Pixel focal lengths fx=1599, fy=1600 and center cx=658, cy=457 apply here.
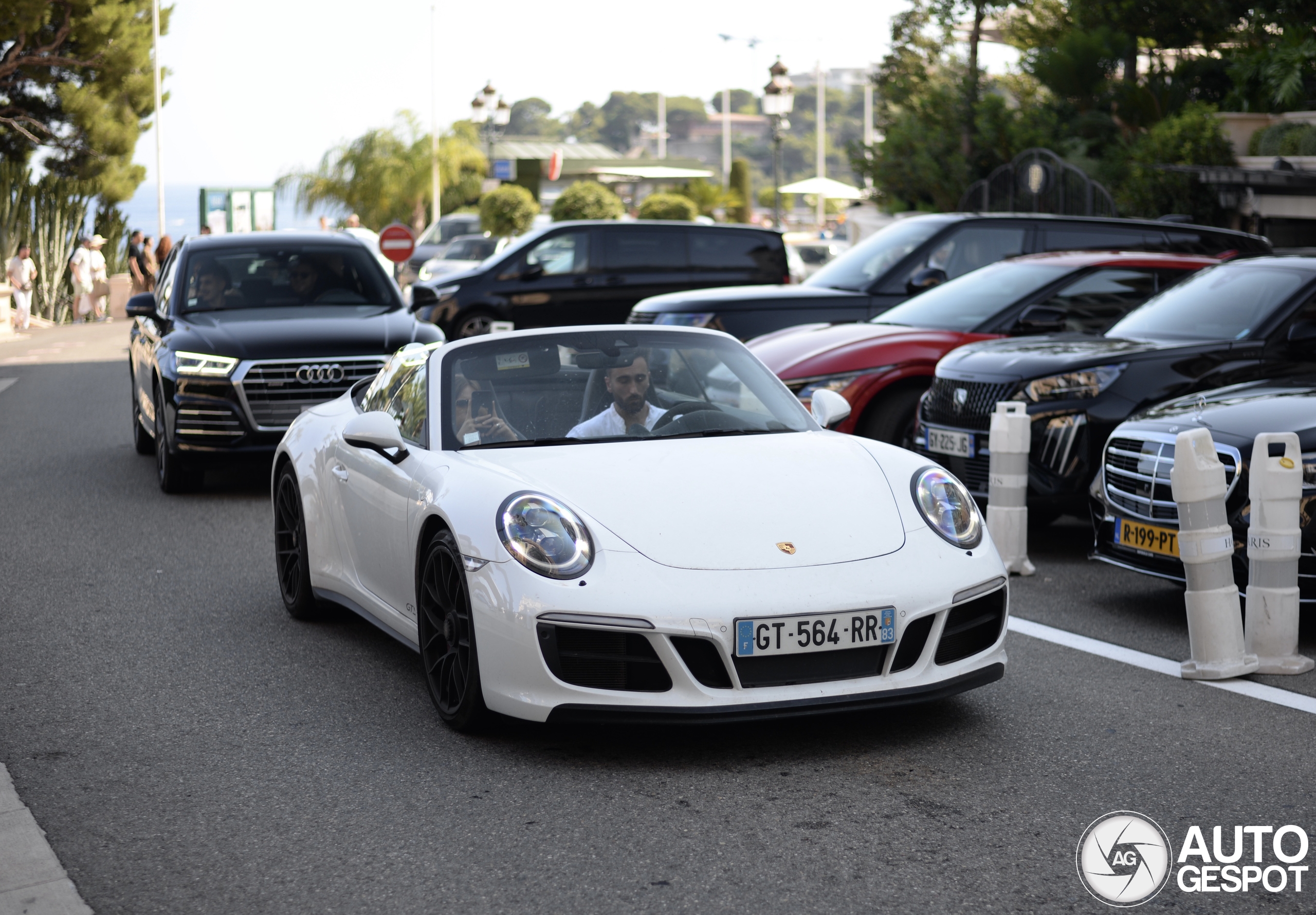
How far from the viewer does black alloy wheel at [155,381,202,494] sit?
1069 cm

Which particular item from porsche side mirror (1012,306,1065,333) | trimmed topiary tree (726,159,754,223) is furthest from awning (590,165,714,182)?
porsche side mirror (1012,306,1065,333)

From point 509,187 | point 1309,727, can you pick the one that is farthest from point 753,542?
point 509,187

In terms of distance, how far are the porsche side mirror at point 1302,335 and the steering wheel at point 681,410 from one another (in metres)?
4.15

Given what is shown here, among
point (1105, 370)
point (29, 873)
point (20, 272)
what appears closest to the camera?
point (29, 873)

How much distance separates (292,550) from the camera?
720cm

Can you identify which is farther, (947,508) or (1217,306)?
(1217,306)

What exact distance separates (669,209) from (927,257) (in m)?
33.4

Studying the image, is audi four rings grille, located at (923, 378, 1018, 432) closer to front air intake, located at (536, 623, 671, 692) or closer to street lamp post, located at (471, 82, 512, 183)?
front air intake, located at (536, 623, 671, 692)

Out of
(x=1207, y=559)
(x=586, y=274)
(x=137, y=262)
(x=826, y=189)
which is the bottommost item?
(x=1207, y=559)

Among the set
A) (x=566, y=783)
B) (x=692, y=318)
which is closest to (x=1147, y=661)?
(x=566, y=783)

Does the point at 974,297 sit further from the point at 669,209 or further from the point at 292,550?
the point at 669,209

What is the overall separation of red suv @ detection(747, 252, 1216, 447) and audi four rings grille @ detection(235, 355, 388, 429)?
9.54ft

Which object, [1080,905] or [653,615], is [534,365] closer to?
[653,615]

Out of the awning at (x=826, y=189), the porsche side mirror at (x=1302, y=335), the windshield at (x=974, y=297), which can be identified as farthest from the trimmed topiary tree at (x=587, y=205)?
the porsche side mirror at (x=1302, y=335)
